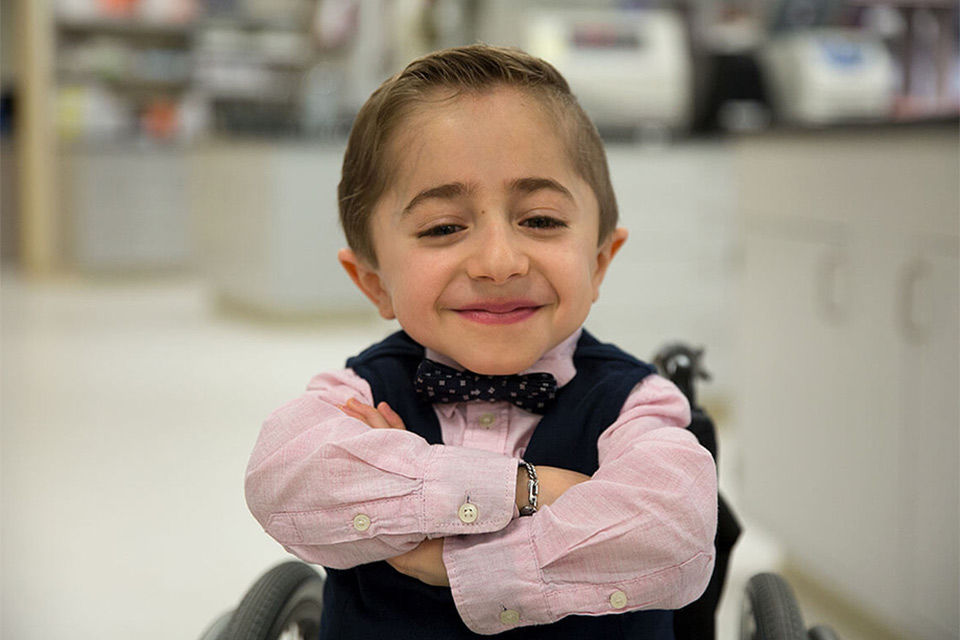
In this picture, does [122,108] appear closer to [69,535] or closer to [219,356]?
[219,356]

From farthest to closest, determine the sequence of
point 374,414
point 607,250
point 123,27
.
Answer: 1. point 123,27
2. point 607,250
3. point 374,414

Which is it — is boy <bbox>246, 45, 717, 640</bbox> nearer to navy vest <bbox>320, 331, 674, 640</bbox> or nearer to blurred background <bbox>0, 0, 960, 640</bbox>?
navy vest <bbox>320, 331, 674, 640</bbox>

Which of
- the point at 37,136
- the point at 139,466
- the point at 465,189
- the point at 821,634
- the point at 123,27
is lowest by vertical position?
the point at 139,466

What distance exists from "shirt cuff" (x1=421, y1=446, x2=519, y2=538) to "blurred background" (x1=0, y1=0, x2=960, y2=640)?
52 centimetres

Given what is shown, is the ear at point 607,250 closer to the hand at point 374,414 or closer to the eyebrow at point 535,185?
the eyebrow at point 535,185

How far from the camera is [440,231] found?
905 mm

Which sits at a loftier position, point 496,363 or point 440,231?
point 440,231

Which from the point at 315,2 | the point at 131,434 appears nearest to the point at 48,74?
the point at 315,2

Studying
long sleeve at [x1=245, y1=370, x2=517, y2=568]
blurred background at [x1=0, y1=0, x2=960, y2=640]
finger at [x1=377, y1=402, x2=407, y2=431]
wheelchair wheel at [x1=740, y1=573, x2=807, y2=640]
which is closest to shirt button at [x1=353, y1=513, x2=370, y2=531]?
long sleeve at [x1=245, y1=370, x2=517, y2=568]

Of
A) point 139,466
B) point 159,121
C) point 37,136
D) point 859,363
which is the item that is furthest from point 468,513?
point 159,121

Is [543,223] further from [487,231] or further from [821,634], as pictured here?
[821,634]

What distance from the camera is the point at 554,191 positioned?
0.89 metres

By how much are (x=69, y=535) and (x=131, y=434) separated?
0.92 m

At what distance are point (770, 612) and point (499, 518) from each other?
330 millimetres
